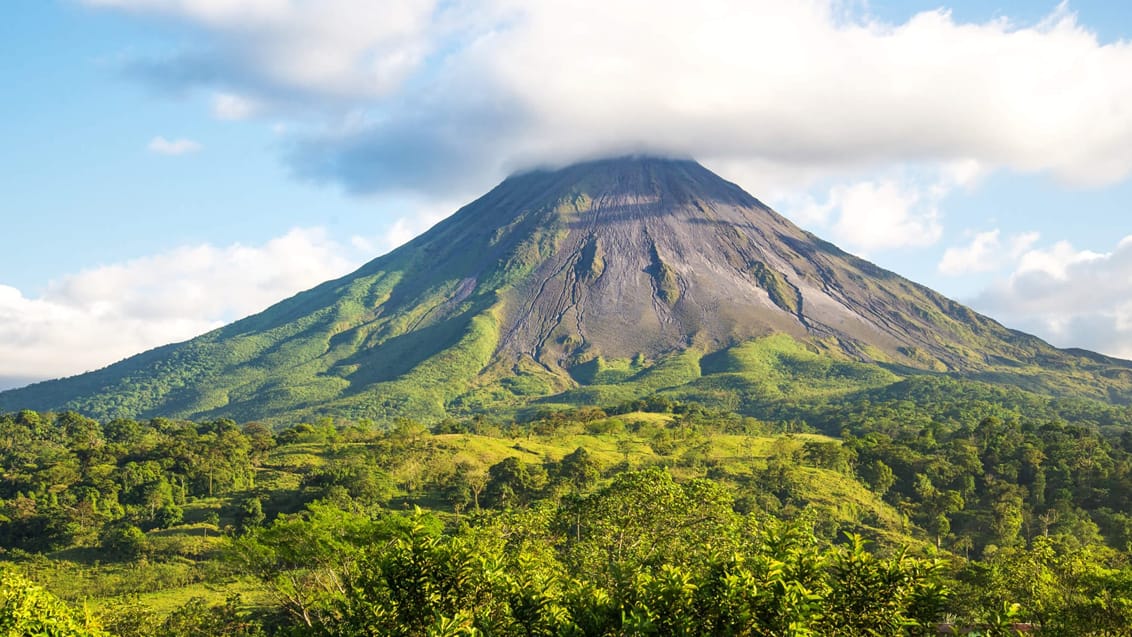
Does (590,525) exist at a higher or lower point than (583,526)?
higher

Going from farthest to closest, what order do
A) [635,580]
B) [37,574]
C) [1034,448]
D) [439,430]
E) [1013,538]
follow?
[439,430]
[1034,448]
[1013,538]
[37,574]
[635,580]

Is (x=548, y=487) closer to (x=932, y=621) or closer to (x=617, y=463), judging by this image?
(x=617, y=463)

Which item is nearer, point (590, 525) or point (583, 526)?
point (590, 525)

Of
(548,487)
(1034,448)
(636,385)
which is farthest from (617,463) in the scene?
(636,385)
